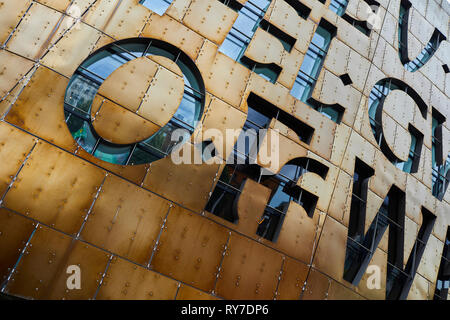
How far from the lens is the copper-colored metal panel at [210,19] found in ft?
32.7

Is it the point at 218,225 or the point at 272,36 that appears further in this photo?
the point at 272,36

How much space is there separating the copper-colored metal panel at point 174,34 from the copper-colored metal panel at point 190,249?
15.7 ft

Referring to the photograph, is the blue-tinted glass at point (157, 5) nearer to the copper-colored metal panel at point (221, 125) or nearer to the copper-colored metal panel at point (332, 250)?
the copper-colored metal panel at point (221, 125)

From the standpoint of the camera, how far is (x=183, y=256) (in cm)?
816

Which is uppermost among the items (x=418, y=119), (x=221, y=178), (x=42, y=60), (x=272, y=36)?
(x=418, y=119)

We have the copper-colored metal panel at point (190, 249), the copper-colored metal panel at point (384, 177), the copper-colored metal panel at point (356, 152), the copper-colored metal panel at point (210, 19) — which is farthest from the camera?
the copper-colored metal panel at point (384, 177)

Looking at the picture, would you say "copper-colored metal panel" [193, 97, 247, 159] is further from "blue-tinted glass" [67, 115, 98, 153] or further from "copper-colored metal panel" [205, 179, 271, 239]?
"blue-tinted glass" [67, 115, 98, 153]

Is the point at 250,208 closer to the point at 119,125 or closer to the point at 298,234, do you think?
the point at 298,234

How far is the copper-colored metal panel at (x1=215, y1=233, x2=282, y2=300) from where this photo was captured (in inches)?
334

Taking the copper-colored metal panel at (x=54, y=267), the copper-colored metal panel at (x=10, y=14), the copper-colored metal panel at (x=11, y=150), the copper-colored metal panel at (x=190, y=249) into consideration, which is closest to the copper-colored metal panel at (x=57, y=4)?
the copper-colored metal panel at (x=10, y=14)

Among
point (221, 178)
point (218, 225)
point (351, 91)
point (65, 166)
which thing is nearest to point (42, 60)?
point (65, 166)

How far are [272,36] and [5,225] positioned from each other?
30.9 ft
